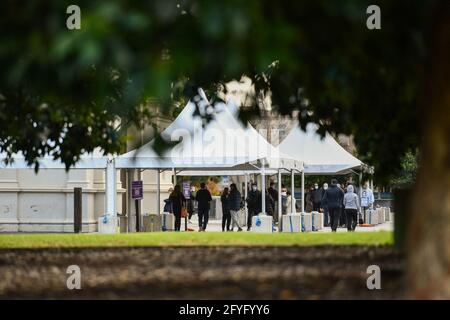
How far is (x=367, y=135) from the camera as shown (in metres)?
15.3

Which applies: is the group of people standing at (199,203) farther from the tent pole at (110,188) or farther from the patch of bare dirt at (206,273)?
the patch of bare dirt at (206,273)

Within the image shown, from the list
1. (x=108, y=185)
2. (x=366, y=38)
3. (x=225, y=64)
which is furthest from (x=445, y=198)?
(x=108, y=185)

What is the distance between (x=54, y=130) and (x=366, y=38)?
9.24 metres

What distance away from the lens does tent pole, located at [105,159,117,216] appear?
2771cm

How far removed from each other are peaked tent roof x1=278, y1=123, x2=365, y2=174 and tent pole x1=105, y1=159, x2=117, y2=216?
6730mm

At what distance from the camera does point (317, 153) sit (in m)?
34.5

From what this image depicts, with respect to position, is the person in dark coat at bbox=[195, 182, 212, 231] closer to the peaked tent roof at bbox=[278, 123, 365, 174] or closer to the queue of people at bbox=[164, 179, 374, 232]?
the queue of people at bbox=[164, 179, 374, 232]

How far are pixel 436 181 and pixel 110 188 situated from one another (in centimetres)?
2174

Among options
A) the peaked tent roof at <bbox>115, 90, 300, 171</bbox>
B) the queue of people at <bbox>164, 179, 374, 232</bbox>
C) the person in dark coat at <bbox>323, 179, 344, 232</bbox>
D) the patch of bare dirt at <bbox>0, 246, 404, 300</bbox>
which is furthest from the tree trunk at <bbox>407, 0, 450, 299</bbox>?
the person in dark coat at <bbox>323, 179, 344, 232</bbox>

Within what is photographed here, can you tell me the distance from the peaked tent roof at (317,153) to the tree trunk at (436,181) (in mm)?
26029

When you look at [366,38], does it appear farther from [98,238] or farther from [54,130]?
[98,238]

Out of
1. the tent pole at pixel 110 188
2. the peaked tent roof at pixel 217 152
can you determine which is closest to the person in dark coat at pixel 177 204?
the tent pole at pixel 110 188

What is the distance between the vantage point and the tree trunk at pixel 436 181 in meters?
7.30

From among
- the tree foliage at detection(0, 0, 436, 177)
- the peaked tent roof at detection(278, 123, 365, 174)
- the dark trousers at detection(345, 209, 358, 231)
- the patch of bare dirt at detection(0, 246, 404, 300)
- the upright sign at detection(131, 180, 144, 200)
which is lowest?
the patch of bare dirt at detection(0, 246, 404, 300)
